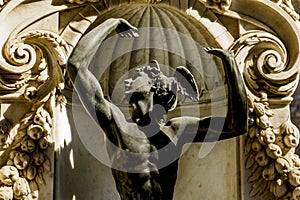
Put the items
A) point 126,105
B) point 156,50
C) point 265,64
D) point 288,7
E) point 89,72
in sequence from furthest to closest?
point 156,50 < point 126,105 < point 288,7 < point 265,64 < point 89,72

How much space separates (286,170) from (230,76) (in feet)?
2.78

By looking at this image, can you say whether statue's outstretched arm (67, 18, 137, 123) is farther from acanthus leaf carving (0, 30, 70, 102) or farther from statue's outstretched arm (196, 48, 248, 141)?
statue's outstretched arm (196, 48, 248, 141)

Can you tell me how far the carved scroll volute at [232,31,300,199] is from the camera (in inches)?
300

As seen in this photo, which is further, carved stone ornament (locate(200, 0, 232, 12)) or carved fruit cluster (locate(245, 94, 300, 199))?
carved stone ornament (locate(200, 0, 232, 12))

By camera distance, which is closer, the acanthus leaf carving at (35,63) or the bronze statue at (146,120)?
the bronze statue at (146,120)

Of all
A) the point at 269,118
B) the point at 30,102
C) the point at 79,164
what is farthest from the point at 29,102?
the point at 269,118

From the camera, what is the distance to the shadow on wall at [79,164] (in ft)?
24.7

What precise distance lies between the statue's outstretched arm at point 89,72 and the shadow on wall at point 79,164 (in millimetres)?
491

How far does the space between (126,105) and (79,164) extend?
50 cm

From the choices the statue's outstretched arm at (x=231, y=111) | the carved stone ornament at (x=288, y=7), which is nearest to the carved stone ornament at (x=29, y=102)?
the statue's outstretched arm at (x=231, y=111)

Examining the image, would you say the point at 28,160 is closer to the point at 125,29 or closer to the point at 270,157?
A: the point at 125,29

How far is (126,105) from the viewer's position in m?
8.02

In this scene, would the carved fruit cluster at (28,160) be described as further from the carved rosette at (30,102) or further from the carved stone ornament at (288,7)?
the carved stone ornament at (288,7)

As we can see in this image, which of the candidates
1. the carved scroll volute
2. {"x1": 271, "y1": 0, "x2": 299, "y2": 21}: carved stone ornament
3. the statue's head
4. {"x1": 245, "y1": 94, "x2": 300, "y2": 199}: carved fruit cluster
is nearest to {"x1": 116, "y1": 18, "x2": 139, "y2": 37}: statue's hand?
the statue's head
